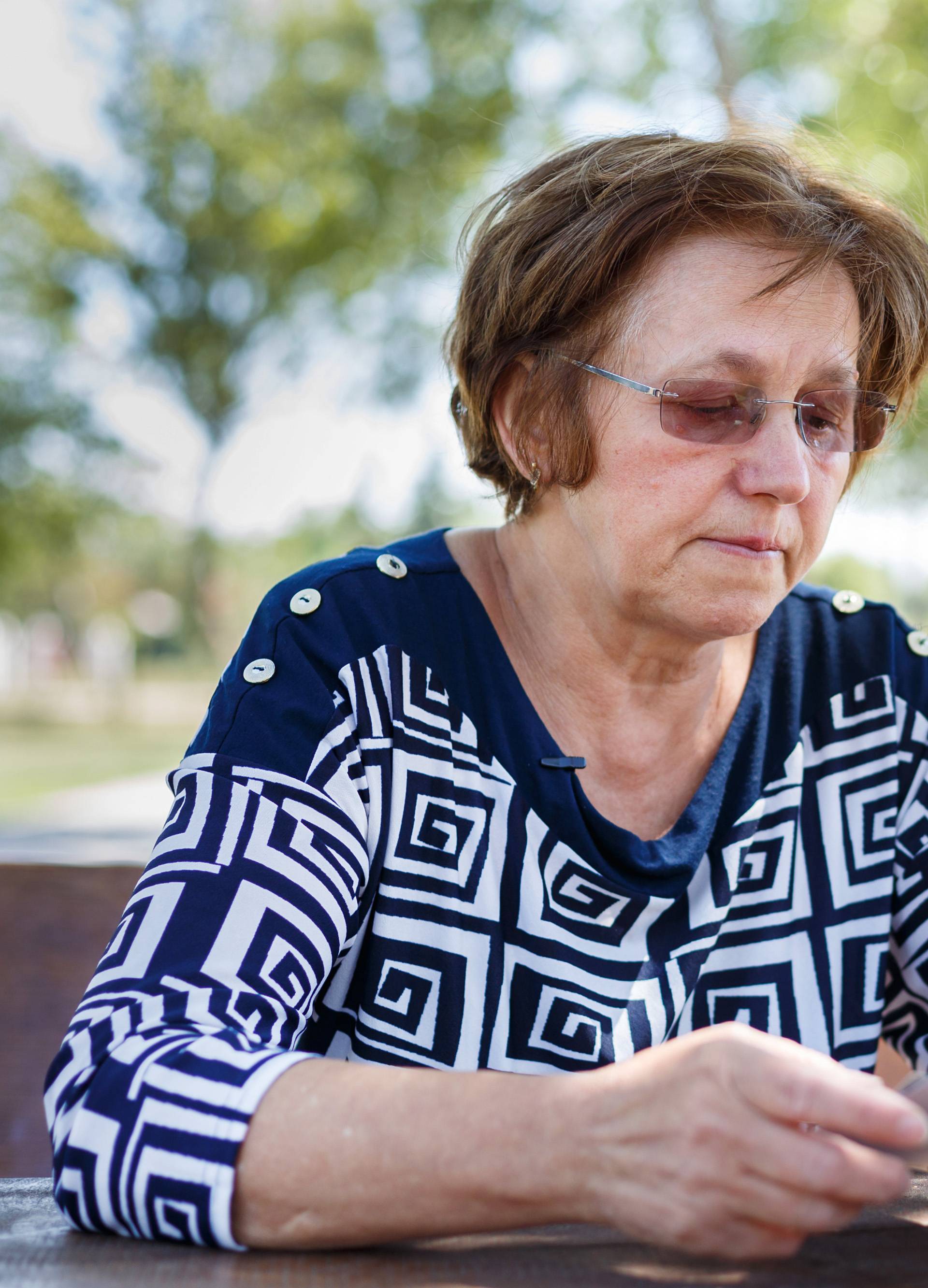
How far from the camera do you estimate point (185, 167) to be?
1407 centimetres

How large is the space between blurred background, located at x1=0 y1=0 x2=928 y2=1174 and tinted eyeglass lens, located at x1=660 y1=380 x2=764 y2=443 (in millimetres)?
6549

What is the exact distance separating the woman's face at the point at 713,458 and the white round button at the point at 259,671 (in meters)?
0.46

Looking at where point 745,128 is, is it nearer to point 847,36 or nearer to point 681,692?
point 681,692

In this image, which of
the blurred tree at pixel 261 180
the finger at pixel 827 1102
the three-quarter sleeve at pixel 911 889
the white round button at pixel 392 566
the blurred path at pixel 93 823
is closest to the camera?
the finger at pixel 827 1102

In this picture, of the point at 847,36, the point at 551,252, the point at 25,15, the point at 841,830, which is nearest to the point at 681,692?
the point at 841,830

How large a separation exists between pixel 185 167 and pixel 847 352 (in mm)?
14017

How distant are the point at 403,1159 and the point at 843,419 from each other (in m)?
1.12

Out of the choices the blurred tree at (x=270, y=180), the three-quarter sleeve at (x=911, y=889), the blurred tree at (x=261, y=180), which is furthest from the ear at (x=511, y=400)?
the blurred tree at (x=261, y=180)

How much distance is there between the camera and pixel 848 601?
1.91 metres

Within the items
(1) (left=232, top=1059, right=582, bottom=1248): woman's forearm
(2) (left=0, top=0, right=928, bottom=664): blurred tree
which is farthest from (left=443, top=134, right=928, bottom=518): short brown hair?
(2) (left=0, top=0, right=928, bottom=664): blurred tree

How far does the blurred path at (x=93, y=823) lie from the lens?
802 centimetres

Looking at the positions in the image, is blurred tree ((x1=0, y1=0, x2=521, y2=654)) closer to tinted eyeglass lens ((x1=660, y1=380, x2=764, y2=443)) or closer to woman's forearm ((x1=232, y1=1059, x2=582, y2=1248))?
tinted eyeglass lens ((x1=660, y1=380, x2=764, y2=443))

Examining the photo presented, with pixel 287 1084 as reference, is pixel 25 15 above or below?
above

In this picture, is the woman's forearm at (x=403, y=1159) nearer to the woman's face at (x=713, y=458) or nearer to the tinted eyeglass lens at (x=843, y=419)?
the woman's face at (x=713, y=458)
